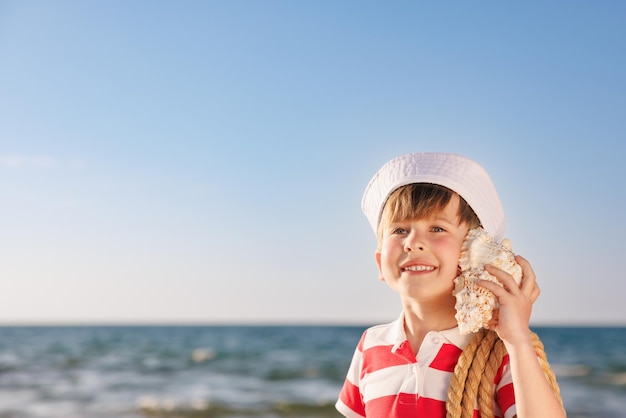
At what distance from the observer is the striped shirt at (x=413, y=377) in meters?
2.12

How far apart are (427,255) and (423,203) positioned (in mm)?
170

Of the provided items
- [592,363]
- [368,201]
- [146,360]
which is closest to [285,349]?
[146,360]

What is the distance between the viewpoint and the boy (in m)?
2.09

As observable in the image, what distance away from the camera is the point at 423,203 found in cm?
221

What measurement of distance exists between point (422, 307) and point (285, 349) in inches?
824

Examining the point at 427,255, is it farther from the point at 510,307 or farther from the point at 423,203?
the point at 510,307

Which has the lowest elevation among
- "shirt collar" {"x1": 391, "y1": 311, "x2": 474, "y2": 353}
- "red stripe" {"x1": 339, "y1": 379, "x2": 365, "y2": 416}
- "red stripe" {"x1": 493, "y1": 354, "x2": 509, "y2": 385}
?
"red stripe" {"x1": 339, "y1": 379, "x2": 365, "y2": 416}

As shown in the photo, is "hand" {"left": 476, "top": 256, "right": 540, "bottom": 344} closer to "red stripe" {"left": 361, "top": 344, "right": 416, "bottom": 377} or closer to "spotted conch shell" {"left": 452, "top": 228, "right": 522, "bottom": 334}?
"spotted conch shell" {"left": 452, "top": 228, "right": 522, "bottom": 334}

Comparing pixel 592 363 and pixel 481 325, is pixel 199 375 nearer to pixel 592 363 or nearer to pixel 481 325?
pixel 592 363

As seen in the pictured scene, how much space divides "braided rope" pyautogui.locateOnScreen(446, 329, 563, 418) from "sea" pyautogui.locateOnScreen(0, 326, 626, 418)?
7778 mm

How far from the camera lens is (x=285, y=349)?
895 inches

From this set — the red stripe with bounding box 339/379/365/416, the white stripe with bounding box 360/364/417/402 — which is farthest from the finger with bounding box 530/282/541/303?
the red stripe with bounding box 339/379/365/416

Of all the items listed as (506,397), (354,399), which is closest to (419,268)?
(506,397)

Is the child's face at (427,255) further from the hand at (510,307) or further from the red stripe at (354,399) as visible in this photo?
the red stripe at (354,399)
